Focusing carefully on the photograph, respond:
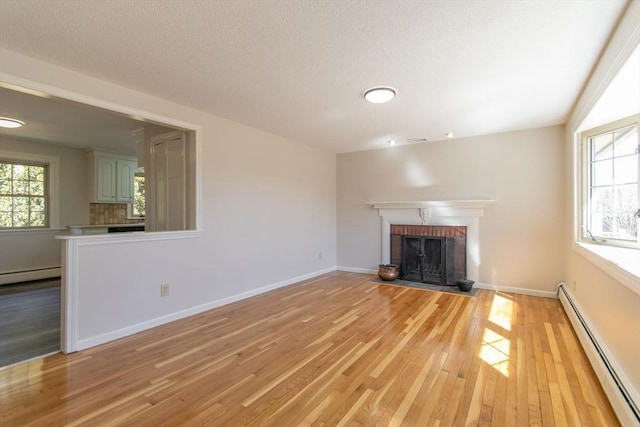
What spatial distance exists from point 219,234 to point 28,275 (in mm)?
4090

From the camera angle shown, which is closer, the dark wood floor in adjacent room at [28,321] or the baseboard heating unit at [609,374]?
the baseboard heating unit at [609,374]

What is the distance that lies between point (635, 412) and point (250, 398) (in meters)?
2.05

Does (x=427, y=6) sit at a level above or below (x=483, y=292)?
above

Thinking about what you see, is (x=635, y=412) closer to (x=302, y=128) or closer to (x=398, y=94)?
(x=398, y=94)

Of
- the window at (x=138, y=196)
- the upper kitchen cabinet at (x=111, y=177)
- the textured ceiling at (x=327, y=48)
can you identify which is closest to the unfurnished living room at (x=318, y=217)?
the textured ceiling at (x=327, y=48)

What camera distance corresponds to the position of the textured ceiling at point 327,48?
1.70 meters

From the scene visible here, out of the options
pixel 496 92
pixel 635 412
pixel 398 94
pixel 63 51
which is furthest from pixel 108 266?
pixel 496 92

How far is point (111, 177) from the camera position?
5898mm

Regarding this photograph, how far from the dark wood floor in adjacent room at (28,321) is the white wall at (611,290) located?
4.05 meters

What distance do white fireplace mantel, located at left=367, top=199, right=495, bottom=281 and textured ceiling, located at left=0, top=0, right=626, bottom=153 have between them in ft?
5.26

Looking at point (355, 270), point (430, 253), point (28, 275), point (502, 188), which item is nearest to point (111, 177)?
point (28, 275)

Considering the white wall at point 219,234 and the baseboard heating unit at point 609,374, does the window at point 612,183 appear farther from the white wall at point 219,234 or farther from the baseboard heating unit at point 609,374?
the white wall at point 219,234

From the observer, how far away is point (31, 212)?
5250 mm

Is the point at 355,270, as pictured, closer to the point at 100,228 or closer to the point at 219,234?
the point at 219,234
